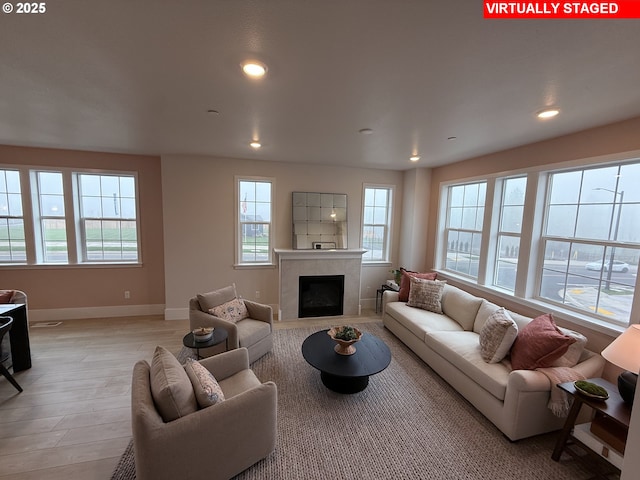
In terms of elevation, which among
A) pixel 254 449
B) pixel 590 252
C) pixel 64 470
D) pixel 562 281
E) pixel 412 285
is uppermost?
pixel 590 252

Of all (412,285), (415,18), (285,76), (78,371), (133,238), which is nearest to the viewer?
(415,18)

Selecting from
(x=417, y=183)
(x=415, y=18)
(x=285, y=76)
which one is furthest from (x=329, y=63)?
(x=417, y=183)

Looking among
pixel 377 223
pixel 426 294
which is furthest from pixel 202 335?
pixel 377 223

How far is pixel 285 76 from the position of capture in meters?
1.69

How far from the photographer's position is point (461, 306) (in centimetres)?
339

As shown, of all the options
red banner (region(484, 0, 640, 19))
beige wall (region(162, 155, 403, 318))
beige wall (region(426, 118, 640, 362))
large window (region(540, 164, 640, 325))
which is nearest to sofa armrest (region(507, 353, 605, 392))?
beige wall (region(426, 118, 640, 362))

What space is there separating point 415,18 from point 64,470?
3357mm

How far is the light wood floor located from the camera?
1.83 metres

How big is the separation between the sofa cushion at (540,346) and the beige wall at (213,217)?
3.40 meters

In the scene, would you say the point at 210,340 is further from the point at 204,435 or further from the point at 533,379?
the point at 533,379

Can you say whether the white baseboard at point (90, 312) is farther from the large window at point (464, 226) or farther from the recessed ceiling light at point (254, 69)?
the large window at point (464, 226)

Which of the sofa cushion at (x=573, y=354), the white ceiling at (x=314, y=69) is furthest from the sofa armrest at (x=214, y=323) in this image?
the sofa cushion at (x=573, y=354)

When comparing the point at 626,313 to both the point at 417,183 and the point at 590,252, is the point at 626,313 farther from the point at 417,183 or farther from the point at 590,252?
the point at 417,183

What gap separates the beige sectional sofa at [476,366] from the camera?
203 cm
